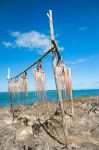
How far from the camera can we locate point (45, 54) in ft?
36.4

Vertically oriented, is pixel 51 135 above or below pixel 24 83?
below

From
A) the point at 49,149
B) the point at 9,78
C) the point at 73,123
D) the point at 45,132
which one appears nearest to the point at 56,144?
the point at 49,149

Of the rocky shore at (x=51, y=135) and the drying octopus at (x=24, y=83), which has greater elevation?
the drying octopus at (x=24, y=83)

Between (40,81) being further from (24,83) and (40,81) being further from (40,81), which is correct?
(24,83)

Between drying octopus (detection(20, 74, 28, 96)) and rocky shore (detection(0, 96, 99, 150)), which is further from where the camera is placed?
drying octopus (detection(20, 74, 28, 96))

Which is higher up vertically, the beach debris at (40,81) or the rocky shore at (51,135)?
the beach debris at (40,81)

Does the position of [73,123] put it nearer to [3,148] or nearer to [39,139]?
[39,139]

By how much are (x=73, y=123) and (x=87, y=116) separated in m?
2.26

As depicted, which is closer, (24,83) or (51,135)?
(51,135)

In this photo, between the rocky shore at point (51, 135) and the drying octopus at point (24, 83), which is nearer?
the rocky shore at point (51, 135)

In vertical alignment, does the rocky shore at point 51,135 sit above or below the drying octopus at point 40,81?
below

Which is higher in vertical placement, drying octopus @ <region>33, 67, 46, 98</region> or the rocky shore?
drying octopus @ <region>33, 67, 46, 98</region>

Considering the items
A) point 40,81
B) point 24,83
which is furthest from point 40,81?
point 24,83

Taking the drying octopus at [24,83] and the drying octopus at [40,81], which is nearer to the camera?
the drying octopus at [40,81]
